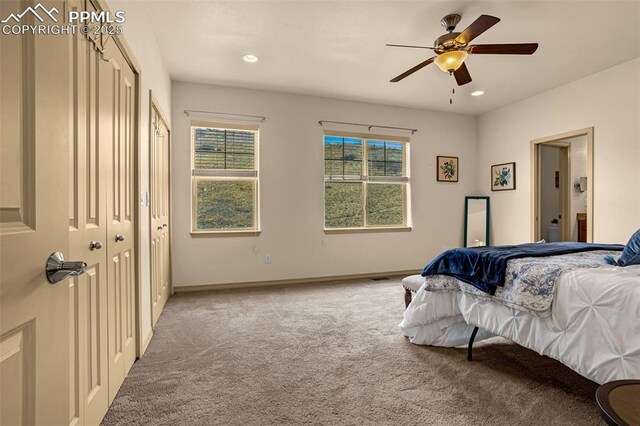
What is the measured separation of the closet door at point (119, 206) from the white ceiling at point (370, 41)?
115 centimetres

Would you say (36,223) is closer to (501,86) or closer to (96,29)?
(96,29)

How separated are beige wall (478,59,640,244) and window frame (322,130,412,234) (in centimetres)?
159

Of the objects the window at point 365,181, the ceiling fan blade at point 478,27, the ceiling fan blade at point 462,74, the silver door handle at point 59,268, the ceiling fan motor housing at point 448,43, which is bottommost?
the silver door handle at point 59,268

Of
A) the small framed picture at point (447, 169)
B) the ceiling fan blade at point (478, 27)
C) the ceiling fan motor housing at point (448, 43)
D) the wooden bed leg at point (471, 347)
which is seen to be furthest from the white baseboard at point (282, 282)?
the ceiling fan blade at point (478, 27)

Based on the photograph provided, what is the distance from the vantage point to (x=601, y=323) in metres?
1.49

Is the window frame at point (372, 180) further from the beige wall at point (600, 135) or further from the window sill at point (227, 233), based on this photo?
the beige wall at point (600, 135)

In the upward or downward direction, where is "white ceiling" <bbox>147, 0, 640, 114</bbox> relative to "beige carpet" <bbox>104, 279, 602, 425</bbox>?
upward

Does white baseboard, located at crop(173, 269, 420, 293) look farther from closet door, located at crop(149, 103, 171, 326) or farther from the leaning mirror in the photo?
the leaning mirror

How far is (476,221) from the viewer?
552 centimetres

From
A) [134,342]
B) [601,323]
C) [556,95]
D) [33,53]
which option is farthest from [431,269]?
[556,95]

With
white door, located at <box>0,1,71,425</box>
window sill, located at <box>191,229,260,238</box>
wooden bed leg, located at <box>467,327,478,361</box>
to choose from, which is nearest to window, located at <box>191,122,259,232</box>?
window sill, located at <box>191,229,260,238</box>

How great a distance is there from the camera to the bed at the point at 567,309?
4.69ft

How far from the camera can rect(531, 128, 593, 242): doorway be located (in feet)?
15.4

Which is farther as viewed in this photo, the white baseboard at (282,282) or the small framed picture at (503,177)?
the small framed picture at (503,177)
